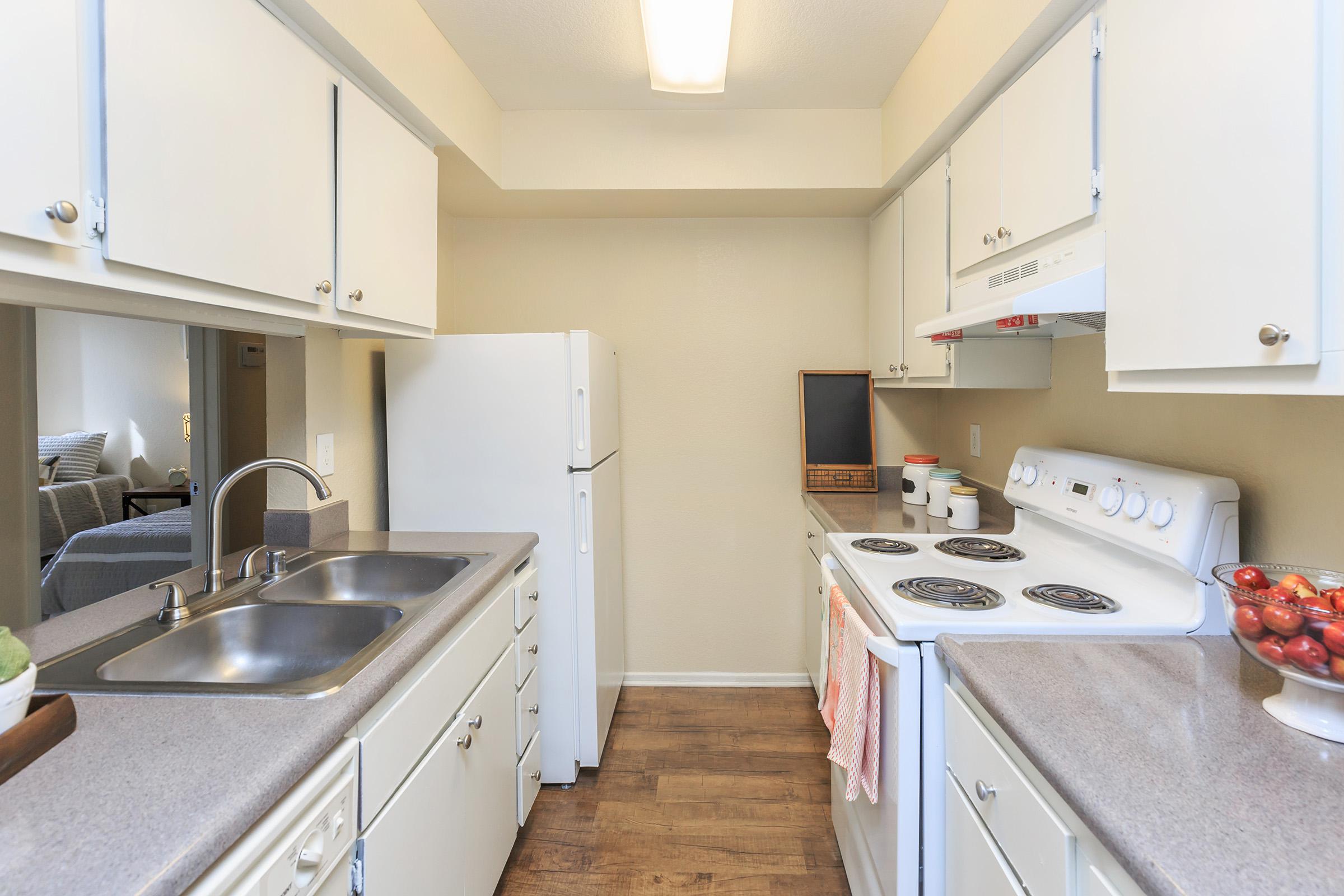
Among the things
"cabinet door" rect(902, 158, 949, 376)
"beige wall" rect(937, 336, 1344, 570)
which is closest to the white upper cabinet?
"cabinet door" rect(902, 158, 949, 376)

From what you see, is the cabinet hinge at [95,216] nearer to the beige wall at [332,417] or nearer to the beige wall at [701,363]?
the beige wall at [332,417]

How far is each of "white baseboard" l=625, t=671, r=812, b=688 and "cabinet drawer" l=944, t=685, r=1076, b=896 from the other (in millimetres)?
1940

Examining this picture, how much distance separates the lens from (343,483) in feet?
7.14

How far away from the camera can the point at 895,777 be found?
4.47 ft

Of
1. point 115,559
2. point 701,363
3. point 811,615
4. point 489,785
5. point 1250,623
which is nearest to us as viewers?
point 1250,623

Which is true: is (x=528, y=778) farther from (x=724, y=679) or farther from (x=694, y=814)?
(x=724, y=679)

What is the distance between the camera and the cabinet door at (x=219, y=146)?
3.21 feet

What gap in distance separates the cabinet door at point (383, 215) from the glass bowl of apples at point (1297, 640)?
5.84ft

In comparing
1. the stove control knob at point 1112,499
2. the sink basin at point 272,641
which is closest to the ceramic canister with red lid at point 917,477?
the stove control knob at point 1112,499

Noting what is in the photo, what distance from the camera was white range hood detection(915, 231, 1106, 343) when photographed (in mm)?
1309

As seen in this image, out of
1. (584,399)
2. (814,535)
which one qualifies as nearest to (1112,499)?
(814,535)

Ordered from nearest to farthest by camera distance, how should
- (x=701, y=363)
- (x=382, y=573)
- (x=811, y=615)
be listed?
(x=382, y=573)
(x=811, y=615)
(x=701, y=363)

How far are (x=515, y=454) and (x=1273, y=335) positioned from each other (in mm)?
1939

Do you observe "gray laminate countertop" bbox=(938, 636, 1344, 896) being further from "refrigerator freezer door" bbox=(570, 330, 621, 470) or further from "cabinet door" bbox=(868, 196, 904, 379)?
"cabinet door" bbox=(868, 196, 904, 379)
